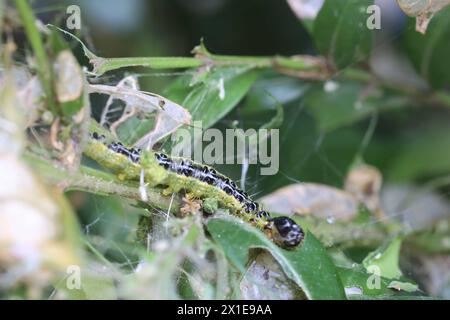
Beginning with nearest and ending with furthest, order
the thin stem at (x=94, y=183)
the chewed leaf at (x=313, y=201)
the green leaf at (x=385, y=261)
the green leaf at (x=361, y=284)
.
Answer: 1. the thin stem at (x=94, y=183)
2. the green leaf at (x=361, y=284)
3. the green leaf at (x=385, y=261)
4. the chewed leaf at (x=313, y=201)

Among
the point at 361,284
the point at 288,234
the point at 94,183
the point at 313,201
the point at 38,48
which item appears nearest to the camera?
the point at 38,48

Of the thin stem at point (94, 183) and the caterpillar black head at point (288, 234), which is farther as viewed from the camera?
the caterpillar black head at point (288, 234)

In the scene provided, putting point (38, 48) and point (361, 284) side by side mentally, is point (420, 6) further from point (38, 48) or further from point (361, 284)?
point (38, 48)

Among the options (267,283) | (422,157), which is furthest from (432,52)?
(267,283)

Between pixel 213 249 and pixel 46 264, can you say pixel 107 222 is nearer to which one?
pixel 213 249

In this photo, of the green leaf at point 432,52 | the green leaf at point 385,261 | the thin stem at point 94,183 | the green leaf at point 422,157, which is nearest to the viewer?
the thin stem at point 94,183

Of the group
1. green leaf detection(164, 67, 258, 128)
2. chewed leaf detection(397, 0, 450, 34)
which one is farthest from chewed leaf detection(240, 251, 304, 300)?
chewed leaf detection(397, 0, 450, 34)

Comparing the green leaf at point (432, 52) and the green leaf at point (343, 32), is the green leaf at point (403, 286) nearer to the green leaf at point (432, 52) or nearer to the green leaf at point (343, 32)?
the green leaf at point (343, 32)

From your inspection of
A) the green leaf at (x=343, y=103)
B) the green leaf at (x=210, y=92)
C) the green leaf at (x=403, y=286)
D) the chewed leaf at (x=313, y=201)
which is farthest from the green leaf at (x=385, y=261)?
the green leaf at (x=343, y=103)
